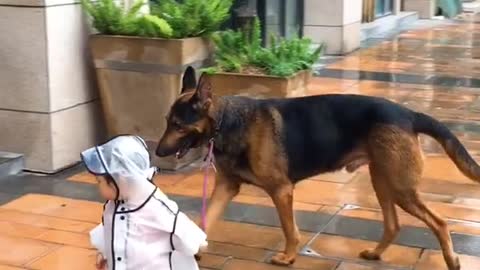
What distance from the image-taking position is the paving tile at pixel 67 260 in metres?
4.30

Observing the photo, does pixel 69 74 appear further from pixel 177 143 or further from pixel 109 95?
pixel 177 143

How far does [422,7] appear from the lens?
55.4ft

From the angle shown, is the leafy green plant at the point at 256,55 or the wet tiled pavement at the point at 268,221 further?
the leafy green plant at the point at 256,55

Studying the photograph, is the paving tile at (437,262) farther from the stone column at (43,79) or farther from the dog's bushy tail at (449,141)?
the stone column at (43,79)

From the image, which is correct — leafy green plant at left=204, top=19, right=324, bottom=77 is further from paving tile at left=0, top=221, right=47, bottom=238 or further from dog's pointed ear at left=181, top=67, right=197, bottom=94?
paving tile at left=0, top=221, right=47, bottom=238

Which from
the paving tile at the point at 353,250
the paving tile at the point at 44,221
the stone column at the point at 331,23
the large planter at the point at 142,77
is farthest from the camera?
the stone column at the point at 331,23

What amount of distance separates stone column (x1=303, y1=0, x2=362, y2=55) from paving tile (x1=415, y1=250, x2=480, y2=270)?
727 centimetres

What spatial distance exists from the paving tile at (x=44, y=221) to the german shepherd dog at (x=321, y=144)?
102 centimetres

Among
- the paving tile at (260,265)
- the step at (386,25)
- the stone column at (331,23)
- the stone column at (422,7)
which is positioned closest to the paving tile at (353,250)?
the paving tile at (260,265)

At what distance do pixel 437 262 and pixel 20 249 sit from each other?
2144 mm

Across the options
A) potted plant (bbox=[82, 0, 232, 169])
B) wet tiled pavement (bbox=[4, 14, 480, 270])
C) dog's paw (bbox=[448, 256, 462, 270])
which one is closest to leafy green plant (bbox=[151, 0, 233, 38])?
potted plant (bbox=[82, 0, 232, 169])

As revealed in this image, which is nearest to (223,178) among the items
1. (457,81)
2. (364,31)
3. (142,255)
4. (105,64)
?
(142,255)

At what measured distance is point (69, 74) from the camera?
597cm

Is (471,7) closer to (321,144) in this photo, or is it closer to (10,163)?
(10,163)
